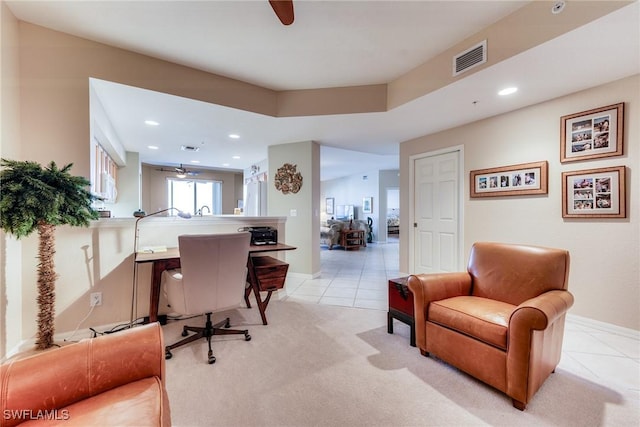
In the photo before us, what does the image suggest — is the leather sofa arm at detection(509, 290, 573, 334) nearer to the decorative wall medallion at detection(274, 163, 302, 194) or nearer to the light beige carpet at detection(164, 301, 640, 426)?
the light beige carpet at detection(164, 301, 640, 426)

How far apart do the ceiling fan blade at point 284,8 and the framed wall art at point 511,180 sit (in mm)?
2951

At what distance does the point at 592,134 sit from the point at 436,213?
187 cm

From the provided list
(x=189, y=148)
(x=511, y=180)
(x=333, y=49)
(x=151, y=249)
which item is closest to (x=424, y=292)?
(x=511, y=180)

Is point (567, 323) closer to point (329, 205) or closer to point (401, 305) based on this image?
point (401, 305)

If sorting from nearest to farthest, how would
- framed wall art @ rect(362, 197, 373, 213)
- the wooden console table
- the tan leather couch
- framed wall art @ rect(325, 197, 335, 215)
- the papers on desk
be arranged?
the tan leather couch < the papers on desk < the wooden console table < framed wall art @ rect(362, 197, 373, 213) < framed wall art @ rect(325, 197, 335, 215)

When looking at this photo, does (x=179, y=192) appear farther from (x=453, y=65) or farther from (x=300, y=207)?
(x=453, y=65)

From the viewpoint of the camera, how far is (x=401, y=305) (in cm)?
228

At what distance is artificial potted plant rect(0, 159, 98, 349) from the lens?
160 centimetres

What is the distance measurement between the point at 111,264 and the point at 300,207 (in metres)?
2.64

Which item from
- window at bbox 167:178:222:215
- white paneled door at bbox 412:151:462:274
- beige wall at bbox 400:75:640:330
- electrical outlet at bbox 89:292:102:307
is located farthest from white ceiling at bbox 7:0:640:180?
window at bbox 167:178:222:215

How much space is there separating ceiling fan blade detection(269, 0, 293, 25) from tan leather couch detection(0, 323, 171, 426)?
5.50ft

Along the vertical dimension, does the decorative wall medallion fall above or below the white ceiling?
below

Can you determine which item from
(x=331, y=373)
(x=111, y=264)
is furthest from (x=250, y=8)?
(x=331, y=373)

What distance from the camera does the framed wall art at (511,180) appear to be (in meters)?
2.84
